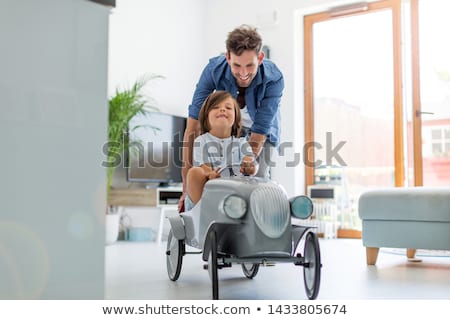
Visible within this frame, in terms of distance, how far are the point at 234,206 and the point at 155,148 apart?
2.69 m

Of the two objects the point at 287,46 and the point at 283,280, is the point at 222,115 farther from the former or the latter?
the point at 287,46

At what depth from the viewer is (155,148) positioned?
3955 millimetres

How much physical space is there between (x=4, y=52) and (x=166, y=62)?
353 centimetres

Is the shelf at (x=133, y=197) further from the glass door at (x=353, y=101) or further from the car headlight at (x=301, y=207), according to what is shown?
the car headlight at (x=301, y=207)

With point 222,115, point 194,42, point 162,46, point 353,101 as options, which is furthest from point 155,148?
point 222,115

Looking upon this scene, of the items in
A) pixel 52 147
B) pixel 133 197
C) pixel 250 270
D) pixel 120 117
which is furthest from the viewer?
Result: pixel 133 197

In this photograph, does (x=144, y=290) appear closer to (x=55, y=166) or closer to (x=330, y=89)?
(x=55, y=166)

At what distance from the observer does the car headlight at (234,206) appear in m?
1.33

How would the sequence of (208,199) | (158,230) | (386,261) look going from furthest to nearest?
(158,230) → (386,261) → (208,199)

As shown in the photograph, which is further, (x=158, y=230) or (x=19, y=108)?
(x=158, y=230)

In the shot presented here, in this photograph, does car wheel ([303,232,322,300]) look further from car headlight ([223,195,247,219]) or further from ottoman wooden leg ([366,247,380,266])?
ottoman wooden leg ([366,247,380,266])

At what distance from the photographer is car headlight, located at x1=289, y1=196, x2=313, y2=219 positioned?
137 cm

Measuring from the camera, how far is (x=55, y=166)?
59 cm
